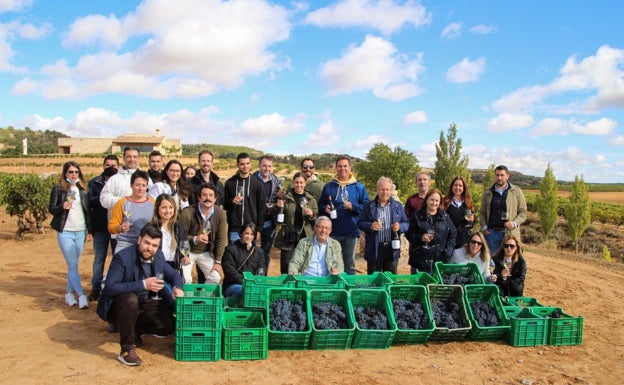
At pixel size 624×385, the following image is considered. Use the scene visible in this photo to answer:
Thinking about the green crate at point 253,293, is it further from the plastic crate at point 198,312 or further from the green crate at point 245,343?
the plastic crate at point 198,312

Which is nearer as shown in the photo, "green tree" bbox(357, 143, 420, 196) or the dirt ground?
the dirt ground

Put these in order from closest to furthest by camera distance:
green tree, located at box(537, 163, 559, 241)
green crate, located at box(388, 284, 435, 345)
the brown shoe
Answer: the brown shoe, green crate, located at box(388, 284, 435, 345), green tree, located at box(537, 163, 559, 241)

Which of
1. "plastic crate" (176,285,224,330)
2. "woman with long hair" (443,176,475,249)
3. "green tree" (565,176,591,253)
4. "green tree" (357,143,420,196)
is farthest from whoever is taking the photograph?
"green tree" (565,176,591,253)

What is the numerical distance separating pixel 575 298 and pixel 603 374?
392cm

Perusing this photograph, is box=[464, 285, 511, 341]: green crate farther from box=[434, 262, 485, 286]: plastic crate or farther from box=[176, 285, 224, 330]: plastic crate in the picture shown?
box=[176, 285, 224, 330]: plastic crate

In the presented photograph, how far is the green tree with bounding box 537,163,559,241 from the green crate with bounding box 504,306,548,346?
2791 cm

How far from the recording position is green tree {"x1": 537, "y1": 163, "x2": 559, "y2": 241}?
30453mm

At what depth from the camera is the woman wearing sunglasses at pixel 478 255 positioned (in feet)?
21.1

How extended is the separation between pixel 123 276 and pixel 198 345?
3.57ft

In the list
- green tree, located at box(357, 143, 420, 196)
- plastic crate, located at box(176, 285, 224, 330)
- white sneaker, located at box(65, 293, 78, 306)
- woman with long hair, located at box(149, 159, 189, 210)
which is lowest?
white sneaker, located at box(65, 293, 78, 306)

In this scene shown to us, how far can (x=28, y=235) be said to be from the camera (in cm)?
1392

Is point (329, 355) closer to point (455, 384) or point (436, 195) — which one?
point (455, 384)

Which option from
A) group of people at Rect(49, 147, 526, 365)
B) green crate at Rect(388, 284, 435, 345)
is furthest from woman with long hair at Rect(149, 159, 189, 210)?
green crate at Rect(388, 284, 435, 345)

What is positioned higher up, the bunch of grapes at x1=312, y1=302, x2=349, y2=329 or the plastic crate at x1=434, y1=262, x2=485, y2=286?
the plastic crate at x1=434, y1=262, x2=485, y2=286
